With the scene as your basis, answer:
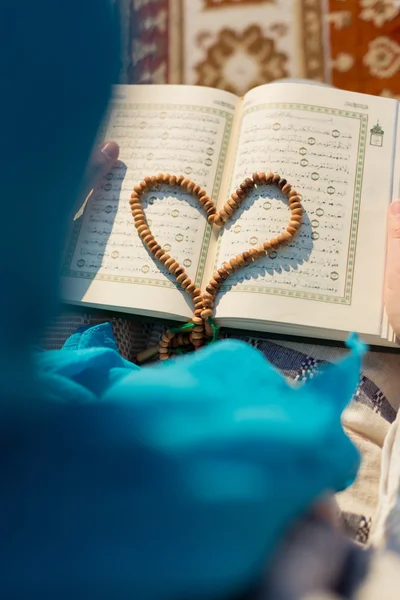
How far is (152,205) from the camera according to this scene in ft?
2.66

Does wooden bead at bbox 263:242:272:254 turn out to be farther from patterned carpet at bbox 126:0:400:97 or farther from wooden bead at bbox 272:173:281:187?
patterned carpet at bbox 126:0:400:97

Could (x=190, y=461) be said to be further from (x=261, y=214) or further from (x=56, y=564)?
(x=261, y=214)

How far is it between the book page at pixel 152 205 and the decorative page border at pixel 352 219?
5cm

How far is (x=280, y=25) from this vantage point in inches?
54.2

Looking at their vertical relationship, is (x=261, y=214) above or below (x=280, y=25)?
below

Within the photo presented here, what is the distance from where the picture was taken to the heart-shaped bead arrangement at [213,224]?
751 mm

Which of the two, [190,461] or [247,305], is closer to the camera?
[190,461]

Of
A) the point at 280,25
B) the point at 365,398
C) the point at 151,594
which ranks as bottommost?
the point at 151,594

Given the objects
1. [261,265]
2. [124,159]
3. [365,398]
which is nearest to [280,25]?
[124,159]

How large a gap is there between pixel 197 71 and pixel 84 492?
1252 mm

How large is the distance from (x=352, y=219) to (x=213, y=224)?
184 mm

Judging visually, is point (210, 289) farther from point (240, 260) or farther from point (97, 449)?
point (97, 449)

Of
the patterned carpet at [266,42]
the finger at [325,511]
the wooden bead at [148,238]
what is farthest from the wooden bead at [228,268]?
the patterned carpet at [266,42]

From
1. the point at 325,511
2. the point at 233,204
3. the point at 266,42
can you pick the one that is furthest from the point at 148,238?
the point at 266,42
